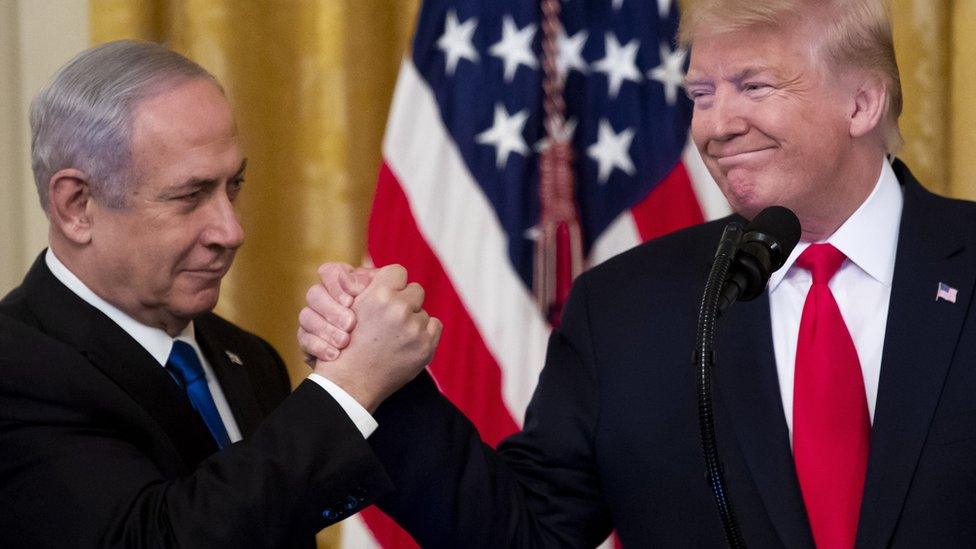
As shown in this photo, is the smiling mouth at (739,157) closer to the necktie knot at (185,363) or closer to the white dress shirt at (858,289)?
the white dress shirt at (858,289)

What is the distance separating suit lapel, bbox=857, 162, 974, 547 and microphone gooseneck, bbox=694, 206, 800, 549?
0.45 m

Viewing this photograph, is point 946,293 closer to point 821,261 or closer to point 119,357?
point 821,261

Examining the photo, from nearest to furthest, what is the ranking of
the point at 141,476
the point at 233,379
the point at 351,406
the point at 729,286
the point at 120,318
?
the point at 729,286
the point at 141,476
the point at 351,406
the point at 120,318
the point at 233,379

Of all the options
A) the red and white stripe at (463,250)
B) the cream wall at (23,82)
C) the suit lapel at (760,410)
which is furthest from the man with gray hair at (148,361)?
the cream wall at (23,82)

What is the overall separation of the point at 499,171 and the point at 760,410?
1355mm

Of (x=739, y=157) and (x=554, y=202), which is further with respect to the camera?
(x=554, y=202)

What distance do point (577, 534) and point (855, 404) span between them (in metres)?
A: 0.49

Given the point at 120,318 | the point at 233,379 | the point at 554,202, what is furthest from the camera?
the point at 554,202

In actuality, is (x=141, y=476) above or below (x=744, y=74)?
below

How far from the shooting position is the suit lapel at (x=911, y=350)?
1.85 meters

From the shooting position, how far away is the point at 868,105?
208 cm

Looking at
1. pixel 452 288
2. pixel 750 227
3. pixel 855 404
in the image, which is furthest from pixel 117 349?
pixel 452 288

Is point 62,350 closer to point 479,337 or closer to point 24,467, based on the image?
point 24,467


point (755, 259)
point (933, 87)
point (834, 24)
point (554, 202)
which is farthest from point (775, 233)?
point (933, 87)
